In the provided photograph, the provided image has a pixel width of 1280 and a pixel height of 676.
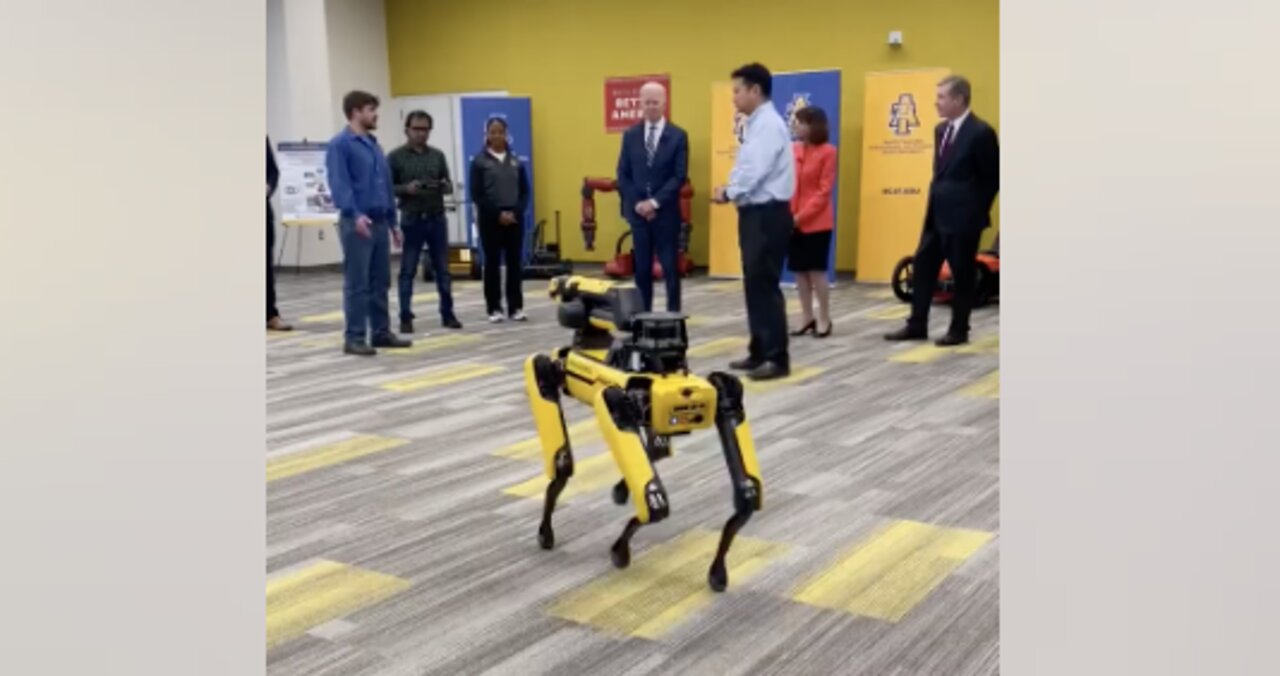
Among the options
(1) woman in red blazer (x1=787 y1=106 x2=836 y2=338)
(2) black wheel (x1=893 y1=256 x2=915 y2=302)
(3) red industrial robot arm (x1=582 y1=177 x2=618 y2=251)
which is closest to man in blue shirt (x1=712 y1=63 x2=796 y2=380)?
(1) woman in red blazer (x1=787 y1=106 x2=836 y2=338)

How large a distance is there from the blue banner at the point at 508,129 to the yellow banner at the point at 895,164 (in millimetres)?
3370

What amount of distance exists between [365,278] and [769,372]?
243 centimetres

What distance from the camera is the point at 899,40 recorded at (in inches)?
388

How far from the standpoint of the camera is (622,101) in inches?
448

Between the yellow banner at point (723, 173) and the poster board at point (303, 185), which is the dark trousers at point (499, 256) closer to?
the yellow banner at point (723, 173)

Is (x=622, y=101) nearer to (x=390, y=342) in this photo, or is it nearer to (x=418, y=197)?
(x=418, y=197)

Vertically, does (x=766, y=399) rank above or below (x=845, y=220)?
below

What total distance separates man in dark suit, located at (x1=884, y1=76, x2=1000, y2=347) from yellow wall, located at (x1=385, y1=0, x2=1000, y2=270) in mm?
3280

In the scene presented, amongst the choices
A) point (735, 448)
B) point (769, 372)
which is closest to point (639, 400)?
point (735, 448)

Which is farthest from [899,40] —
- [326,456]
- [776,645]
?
[776,645]
